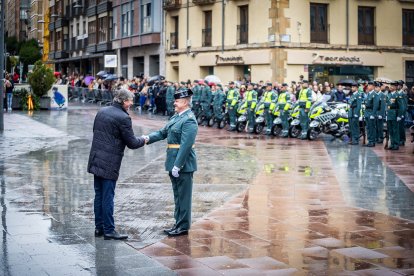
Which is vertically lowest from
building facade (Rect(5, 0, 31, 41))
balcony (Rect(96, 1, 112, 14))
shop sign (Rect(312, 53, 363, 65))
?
shop sign (Rect(312, 53, 363, 65))

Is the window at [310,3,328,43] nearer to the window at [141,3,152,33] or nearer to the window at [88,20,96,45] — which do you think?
the window at [141,3,152,33]

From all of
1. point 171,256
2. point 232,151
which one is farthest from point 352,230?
point 232,151

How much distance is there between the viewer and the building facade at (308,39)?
116 feet

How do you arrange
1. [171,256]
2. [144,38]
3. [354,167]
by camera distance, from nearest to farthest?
1. [171,256]
2. [354,167]
3. [144,38]

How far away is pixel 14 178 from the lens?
13688 millimetres

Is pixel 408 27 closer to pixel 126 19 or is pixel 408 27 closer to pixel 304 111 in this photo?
pixel 304 111

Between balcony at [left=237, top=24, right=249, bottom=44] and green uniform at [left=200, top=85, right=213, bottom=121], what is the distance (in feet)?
24.4

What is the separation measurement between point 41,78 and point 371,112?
17.9 meters

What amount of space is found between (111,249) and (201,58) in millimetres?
33369

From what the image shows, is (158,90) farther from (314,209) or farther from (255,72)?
(314,209)

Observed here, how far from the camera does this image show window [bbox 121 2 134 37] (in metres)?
50.4

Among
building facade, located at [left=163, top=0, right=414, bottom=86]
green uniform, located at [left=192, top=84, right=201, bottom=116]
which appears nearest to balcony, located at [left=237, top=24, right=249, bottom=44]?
building facade, located at [left=163, top=0, right=414, bottom=86]

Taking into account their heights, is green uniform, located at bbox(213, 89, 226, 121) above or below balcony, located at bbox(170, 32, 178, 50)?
below

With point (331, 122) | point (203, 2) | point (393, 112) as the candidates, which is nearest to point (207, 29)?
point (203, 2)
